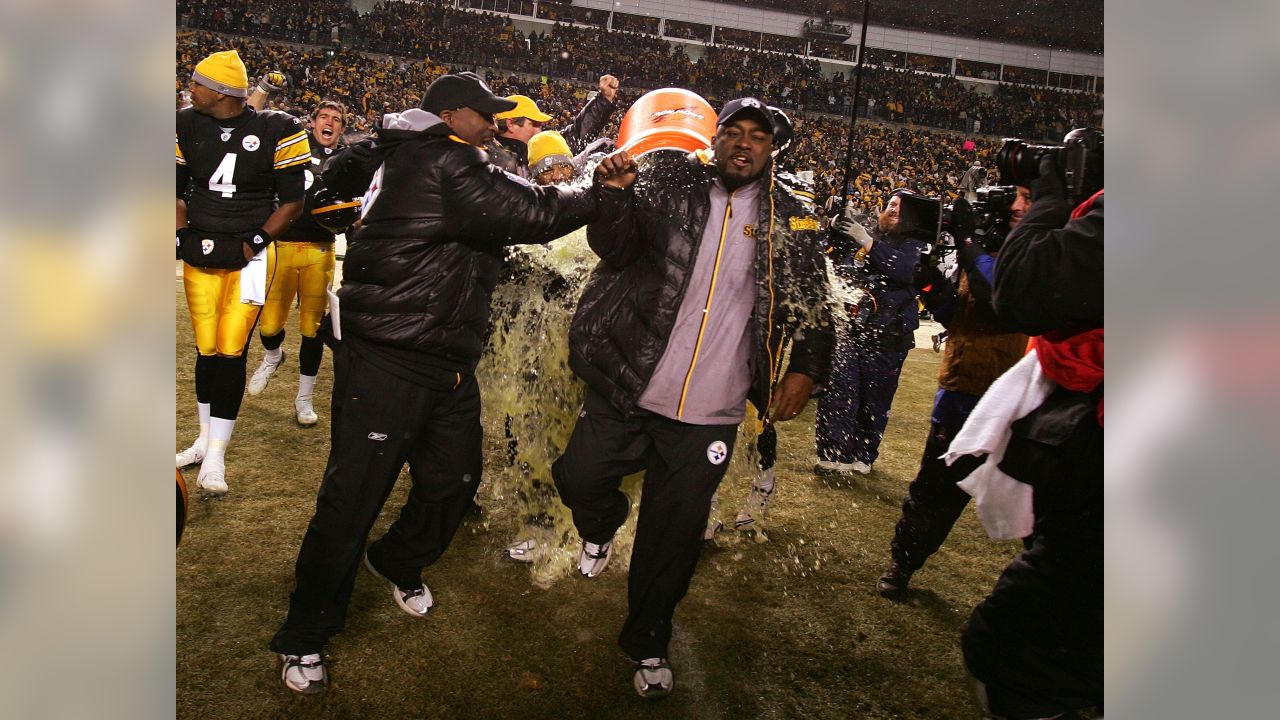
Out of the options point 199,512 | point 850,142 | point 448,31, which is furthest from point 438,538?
point 448,31

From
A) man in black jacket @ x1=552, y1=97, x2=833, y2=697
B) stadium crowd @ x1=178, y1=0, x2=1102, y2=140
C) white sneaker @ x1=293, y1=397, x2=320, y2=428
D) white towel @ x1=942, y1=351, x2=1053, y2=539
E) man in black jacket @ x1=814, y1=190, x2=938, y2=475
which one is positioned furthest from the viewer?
stadium crowd @ x1=178, y1=0, x2=1102, y2=140

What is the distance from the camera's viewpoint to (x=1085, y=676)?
64.7 inches

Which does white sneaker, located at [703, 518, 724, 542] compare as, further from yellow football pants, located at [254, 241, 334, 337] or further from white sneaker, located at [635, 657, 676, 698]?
yellow football pants, located at [254, 241, 334, 337]

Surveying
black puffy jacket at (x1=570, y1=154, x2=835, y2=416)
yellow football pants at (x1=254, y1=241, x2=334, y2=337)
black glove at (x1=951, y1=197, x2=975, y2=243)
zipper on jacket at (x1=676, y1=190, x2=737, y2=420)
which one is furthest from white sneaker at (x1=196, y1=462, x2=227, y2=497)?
black glove at (x1=951, y1=197, x2=975, y2=243)

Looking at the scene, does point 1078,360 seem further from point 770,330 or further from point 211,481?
point 211,481

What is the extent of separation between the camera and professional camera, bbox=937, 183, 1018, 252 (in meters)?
2.22

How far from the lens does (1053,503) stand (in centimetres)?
167

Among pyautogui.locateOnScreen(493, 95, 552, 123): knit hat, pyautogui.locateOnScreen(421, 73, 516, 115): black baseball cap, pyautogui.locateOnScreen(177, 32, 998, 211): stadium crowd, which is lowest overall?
pyautogui.locateOnScreen(421, 73, 516, 115): black baseball cap

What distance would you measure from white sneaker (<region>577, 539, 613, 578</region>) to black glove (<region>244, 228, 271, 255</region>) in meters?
1.88

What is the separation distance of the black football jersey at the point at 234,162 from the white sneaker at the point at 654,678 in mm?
2490

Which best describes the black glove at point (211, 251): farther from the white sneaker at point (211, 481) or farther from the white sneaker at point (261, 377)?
the white sneaker at point (261, 377)

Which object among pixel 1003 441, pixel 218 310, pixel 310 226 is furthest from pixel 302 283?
pixel 1003 441

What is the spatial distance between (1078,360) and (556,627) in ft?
5.92

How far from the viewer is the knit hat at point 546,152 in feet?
13.3
